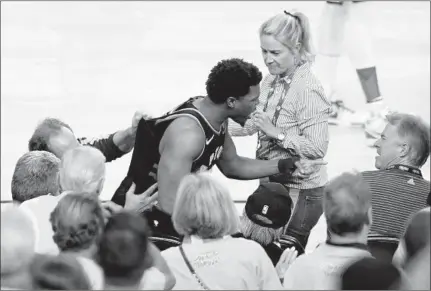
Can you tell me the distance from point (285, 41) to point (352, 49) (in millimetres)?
3482

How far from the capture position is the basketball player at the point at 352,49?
8445 mm

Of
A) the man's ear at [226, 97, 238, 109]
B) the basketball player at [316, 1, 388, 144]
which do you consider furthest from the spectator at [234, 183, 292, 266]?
the basketball player at [316, 1, 388, 144]

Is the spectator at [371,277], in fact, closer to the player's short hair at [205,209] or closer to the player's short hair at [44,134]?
the player's short hair at [205,209]

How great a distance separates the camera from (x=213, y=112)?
472 centimetres

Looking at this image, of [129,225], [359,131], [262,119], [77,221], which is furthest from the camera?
[359,131]

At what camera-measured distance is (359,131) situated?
898 cm

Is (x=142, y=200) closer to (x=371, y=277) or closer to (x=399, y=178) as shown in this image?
(x=399, y=178)

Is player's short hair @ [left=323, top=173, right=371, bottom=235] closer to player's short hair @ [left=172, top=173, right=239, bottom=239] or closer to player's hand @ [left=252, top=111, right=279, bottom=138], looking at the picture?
player's short hair @ [left=172, top=173, right=239, bottom=239]

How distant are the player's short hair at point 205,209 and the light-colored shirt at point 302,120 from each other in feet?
4.53

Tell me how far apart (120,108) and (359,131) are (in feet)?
6.36

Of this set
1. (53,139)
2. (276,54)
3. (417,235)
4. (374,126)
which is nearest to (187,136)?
(53,139)

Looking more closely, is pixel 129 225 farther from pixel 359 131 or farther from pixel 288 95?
pixel 359 131

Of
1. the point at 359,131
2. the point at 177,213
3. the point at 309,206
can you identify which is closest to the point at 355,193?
the point at 177,213

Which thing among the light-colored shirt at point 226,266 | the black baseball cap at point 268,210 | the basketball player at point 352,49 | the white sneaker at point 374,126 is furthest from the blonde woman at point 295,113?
the basketball player at point 352,49
